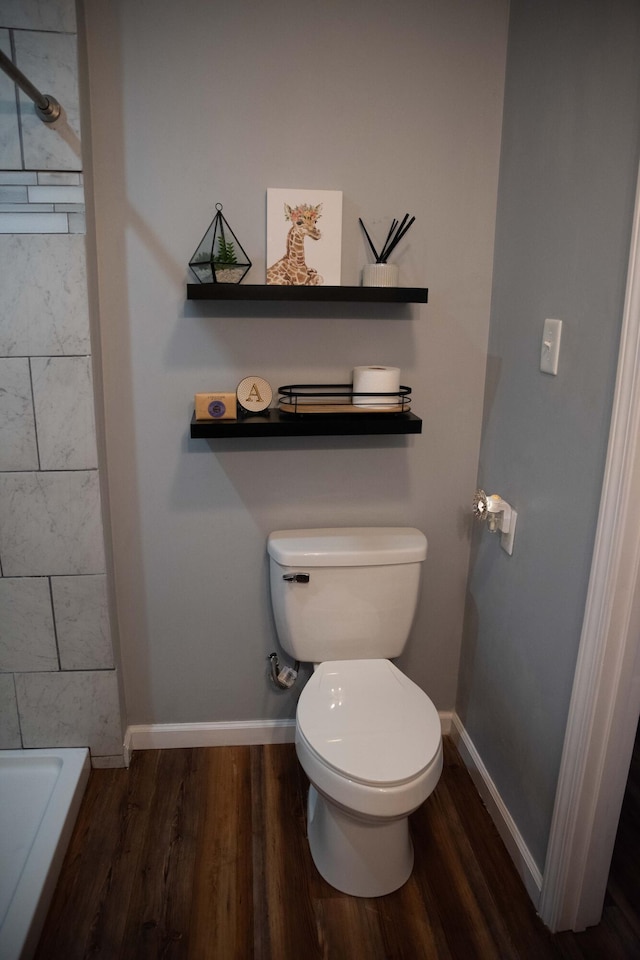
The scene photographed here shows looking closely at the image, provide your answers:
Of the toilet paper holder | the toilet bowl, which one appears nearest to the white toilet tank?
the toilet bowl

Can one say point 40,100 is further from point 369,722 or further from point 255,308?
point 369,722

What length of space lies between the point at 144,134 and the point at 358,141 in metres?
0.56

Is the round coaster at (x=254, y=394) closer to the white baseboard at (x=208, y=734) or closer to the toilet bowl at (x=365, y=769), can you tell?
the toilet bowl at (x=365, y=769)

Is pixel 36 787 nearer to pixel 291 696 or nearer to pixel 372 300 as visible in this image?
pixel 291 696

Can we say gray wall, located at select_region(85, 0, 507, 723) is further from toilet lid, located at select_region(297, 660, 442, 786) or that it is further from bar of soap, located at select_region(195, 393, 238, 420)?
toilet lid, located at select_region(297, 660, 442, 786)

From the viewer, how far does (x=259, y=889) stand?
1718mm

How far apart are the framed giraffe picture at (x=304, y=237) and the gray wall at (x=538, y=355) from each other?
0.46 meters

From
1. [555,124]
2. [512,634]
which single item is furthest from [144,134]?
[512,634]

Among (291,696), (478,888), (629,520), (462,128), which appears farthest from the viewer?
(291,696)

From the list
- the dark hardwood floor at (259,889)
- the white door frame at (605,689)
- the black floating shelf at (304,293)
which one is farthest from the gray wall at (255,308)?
the white door frame at (605,689)

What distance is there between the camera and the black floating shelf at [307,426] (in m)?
1.78

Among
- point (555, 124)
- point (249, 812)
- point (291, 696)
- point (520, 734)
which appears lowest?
point (249, 812)

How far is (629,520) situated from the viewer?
130 cm

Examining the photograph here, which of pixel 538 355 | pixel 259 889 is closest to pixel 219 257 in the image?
pixel 538 355
